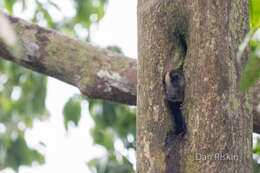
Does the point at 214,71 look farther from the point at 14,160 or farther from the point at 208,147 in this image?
the point at 14,160

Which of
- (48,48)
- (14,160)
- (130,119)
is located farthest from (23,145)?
(48,48)

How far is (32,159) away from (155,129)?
2114 mm

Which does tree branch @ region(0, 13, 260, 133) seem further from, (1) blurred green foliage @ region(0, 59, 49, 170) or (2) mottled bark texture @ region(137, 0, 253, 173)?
(1) blurred green foliage @ region(0, 59, 49, 170)

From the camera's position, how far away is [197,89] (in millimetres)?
875

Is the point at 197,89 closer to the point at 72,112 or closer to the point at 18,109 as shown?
the point at 72,112

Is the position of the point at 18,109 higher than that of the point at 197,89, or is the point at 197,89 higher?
the point at 18,109

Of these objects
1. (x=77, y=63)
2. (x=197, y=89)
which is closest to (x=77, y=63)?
(x=77, y=63)

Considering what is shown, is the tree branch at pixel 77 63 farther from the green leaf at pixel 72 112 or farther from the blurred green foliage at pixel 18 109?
the blurred green foliage at pixel 18 109

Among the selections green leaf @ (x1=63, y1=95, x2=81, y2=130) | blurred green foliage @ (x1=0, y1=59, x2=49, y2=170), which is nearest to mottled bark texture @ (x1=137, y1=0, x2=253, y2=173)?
green leaf @ (x1=63, y1=95, x2=81, y2=130)

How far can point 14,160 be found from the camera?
274cm

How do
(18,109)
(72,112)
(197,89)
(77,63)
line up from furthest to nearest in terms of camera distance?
(18,109) → (72,112) → (77,63) → (197,89)

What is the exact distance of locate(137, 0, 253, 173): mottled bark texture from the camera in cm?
85

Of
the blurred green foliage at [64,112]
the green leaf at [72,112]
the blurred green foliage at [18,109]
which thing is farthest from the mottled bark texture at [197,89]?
the blurred green foliage at [18,109]

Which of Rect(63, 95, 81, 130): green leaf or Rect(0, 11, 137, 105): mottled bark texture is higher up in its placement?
Rect(0, 11, 137, 105): mottled bark texture
